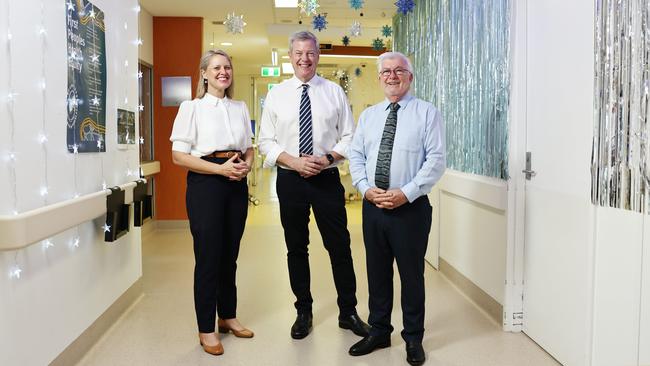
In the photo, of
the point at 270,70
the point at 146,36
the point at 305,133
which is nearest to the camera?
the point at 305,133

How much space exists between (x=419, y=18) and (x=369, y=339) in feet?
11.5

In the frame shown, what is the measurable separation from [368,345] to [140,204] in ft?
5.77

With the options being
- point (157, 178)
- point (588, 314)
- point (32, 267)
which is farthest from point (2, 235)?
point (157, 178)

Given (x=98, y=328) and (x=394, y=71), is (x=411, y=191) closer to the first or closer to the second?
(x=394, y=71)

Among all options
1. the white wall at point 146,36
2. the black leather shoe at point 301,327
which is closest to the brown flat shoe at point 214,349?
the black leather shoe at point 301,327

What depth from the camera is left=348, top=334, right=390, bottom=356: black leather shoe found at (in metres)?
2.90

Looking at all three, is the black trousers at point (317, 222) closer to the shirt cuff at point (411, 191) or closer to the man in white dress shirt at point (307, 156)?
the man in white dress shirt at point (307, 156)

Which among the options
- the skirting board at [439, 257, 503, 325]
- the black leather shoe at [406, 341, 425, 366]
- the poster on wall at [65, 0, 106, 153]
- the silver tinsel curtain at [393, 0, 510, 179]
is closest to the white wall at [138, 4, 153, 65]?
the silver tinsel curtain at [393, 0, 510, 179]

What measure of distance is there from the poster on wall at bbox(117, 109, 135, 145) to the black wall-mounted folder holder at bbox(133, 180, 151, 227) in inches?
11.6

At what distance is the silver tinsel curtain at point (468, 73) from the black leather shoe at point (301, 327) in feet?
4.74

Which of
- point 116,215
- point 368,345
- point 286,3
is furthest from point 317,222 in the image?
point 286,3

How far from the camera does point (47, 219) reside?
7.64 feet

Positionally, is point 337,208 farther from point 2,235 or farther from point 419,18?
point 419,18

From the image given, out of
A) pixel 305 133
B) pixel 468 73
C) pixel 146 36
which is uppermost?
pixel 146 36
